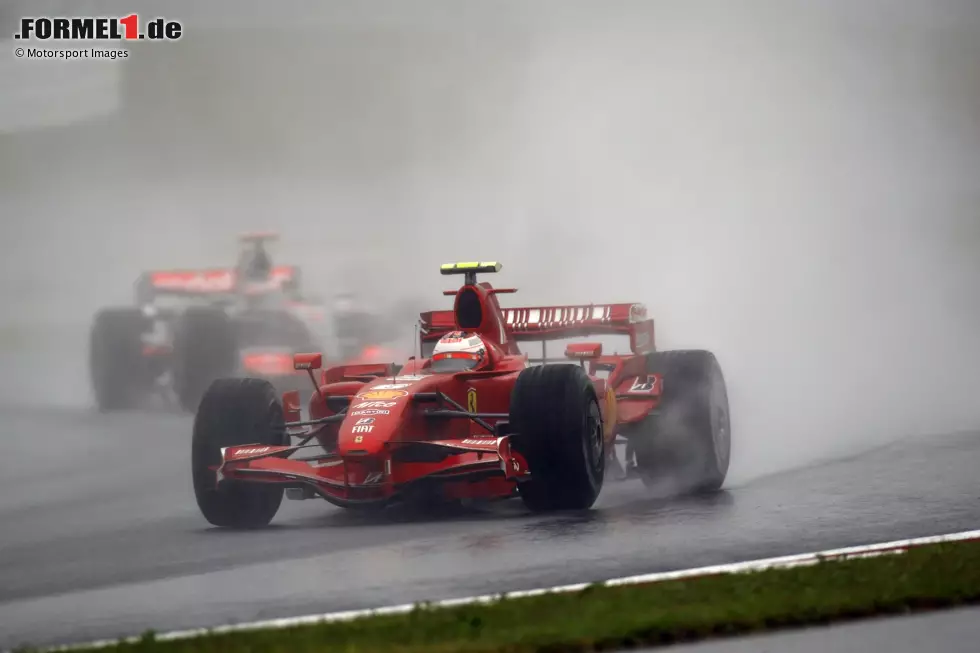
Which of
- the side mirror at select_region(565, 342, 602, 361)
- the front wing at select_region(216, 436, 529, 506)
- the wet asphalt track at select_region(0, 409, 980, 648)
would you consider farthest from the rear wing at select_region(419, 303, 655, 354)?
the front wing at select_region(216, 436, 529, 506)

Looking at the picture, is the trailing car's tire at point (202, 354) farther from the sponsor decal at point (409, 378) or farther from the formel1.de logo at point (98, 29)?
the sponsor decal at point (409, 378)

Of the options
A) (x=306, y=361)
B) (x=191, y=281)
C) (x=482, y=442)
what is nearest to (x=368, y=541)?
(x=482, y=442)

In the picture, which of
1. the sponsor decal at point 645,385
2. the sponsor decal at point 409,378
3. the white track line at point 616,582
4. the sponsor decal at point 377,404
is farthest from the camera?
the sponsor decal at point 645,385

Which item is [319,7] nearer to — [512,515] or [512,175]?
[512,175]

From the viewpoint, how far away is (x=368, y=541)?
11.5 m

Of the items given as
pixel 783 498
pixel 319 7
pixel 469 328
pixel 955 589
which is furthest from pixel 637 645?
pixel 319 7

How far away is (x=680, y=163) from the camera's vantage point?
25906 millimetres

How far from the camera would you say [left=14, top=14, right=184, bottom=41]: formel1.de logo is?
20.6 metres

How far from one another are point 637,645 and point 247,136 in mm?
16570

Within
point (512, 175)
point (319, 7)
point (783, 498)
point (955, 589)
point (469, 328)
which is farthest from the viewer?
point (512, 175)

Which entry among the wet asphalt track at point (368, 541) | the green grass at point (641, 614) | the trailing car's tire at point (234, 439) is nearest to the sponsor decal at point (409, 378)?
the trailing car's tire at point (234, 439)

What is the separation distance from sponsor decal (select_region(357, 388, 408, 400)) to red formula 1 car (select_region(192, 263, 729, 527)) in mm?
20

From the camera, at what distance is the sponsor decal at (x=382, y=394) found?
13.1 metres

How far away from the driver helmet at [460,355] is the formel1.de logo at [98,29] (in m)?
9.31
